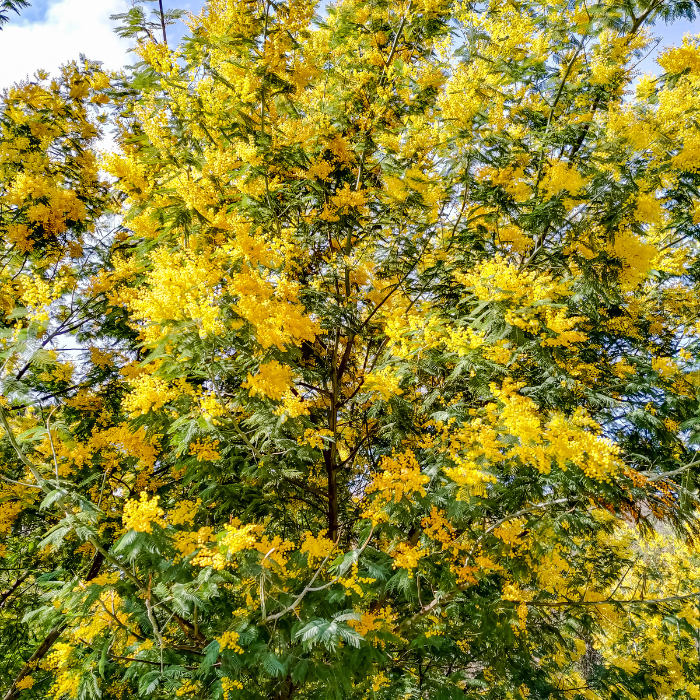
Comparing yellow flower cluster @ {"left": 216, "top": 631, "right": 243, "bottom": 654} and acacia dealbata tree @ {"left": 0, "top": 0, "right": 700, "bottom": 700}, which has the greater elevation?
acacia dealbata tree @ {"left": 0, "top": 0, "right": 700, "bottom": 700}

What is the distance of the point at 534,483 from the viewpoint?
3.93 meters

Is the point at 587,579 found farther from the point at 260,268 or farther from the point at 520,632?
the point at 260,268

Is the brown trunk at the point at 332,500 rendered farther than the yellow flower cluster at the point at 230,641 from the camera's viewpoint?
Yes

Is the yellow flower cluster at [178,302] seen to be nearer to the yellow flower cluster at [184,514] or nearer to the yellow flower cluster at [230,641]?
the yellow flower cluster at [184,514]

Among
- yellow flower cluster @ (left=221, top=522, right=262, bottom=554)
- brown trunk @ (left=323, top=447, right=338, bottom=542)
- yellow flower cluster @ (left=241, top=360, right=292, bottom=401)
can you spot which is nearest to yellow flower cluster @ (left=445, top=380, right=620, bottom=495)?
yellow flower cluster @ (left=241, top=360, right=292, bottom=401)

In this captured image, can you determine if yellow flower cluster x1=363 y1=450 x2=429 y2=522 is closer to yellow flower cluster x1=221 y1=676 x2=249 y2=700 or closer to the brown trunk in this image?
the brown trunk

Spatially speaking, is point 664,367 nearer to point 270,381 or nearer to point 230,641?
point 270,381

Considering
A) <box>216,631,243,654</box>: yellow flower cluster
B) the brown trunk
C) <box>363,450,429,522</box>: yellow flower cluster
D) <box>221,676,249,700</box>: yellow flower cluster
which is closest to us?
<box>216,631,243,654</box>: yellow flower cluster

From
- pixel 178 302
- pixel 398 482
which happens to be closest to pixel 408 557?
pixel 398 482

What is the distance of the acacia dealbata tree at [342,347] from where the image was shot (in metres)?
3.15

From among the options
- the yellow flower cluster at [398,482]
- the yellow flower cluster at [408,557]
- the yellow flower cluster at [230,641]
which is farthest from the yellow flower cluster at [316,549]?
the yellow flower cluster at [230,641]

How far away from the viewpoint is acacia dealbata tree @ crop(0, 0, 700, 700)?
10.3 ft

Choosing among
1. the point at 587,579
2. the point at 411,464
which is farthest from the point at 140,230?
the point at 587,579

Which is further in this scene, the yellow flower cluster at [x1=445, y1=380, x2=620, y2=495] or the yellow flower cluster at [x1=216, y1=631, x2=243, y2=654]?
the yellow flower cluster at [x1=445, y1=380, x2=620, y2=495]
